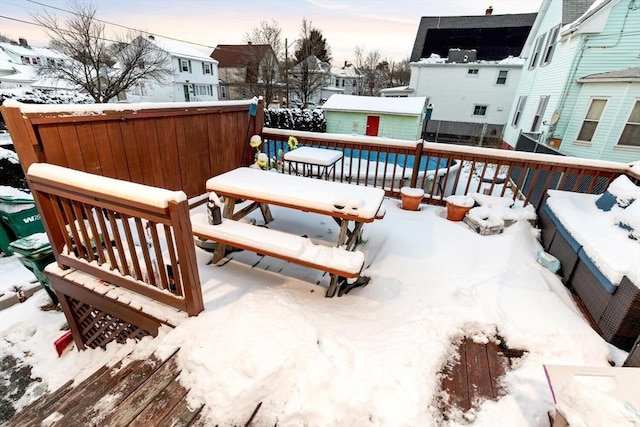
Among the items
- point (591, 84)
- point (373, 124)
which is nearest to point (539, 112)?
point (591, 84)

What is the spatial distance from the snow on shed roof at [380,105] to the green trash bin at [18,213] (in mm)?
12534

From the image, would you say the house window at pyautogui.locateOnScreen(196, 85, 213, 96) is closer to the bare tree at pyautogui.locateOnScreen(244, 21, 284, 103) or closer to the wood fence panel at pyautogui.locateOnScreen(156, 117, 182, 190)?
the bare tree at pyautogui.locateOnScreen(244, 21, 284, 103)

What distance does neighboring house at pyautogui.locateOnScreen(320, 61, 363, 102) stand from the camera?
30625 mm

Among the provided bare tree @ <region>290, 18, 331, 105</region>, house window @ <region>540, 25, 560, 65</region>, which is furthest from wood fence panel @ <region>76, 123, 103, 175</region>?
bare tree @ <region>290, 18, 331, 105</region>

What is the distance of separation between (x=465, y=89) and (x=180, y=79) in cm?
2005

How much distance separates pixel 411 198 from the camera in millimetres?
3996

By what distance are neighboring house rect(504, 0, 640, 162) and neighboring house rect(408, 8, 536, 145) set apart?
5.76m

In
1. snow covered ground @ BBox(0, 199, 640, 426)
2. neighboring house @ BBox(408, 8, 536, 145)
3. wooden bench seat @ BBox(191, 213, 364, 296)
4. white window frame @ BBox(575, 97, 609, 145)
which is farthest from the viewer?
neighboring house @ BBox(408, 8, 536, 145)

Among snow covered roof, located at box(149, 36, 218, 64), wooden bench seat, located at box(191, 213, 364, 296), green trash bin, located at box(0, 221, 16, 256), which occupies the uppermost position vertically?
snow covered roof, located at box(149, 36, 218, 64)

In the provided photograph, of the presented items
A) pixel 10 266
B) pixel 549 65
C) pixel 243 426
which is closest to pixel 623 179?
pixel 243 426

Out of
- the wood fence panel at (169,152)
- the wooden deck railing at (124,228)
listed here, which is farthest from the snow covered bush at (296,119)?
the wooden deck railing at (124,228)

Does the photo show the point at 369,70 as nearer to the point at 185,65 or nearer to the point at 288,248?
the point at 185,65

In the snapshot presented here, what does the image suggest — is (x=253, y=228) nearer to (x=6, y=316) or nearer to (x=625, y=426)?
(x=625, y=426)

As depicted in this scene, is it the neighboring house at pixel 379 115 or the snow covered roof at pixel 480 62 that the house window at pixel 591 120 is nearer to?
the neighboring house at pixel 379 115
